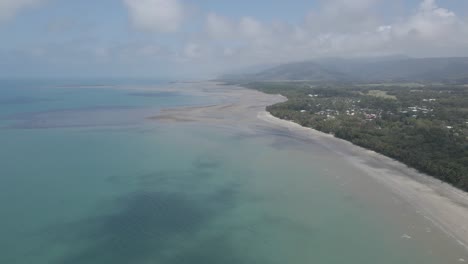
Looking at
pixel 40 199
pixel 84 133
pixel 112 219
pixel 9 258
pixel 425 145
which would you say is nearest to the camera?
pixel 9 258

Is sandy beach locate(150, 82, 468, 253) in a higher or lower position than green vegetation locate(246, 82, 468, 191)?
lower

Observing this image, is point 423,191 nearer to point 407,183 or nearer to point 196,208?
point 407,183

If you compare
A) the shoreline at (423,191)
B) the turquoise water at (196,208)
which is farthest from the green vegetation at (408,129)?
the turquoise water at (196,208)

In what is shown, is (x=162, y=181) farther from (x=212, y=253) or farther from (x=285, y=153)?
(x=285, y=153)

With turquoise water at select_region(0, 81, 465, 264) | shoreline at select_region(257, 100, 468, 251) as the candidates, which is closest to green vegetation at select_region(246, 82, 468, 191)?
shoreline at select_region(257, 100, 468, 251)

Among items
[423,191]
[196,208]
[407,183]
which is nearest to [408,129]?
[407,183]

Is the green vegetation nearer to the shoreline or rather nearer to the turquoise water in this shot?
the shoreline

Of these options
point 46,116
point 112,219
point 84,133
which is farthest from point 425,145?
point 46,116

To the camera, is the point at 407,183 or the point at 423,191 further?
the point at 407,183

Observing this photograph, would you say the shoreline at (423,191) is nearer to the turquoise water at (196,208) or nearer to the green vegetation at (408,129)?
the green vegetation at (408,129)
